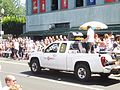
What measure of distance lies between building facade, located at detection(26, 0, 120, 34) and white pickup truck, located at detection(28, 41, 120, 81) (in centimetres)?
1710

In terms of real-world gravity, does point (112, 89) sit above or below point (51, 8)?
below

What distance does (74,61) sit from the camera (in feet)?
47.3

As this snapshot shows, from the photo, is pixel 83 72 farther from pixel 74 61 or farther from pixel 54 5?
pixel 54 5

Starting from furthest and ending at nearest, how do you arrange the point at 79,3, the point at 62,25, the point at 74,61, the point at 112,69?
the point at 62,25, the point at 79,3, the point at 74,61, the point at 112,69

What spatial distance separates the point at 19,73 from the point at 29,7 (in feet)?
112

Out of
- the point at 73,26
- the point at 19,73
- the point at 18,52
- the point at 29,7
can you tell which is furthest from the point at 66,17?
the point at 19,73

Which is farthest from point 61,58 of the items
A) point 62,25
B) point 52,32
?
point 62,25

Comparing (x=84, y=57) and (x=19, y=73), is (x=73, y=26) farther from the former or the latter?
(x=84, y=57)

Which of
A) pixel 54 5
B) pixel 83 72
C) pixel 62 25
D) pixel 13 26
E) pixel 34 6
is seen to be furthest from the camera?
pixel 13 26

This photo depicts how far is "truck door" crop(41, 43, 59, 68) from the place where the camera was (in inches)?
611

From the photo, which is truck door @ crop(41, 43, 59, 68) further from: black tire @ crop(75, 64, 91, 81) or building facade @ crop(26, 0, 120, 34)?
building facade @ crop(26, 0, 120, 34)

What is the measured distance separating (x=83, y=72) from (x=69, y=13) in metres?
29.0

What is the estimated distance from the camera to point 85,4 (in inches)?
1563

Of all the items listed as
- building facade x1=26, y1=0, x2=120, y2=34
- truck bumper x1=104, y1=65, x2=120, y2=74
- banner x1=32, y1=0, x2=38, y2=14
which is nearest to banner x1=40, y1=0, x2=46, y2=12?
building facade x1=26, y1=0, x2=120, y2=34
